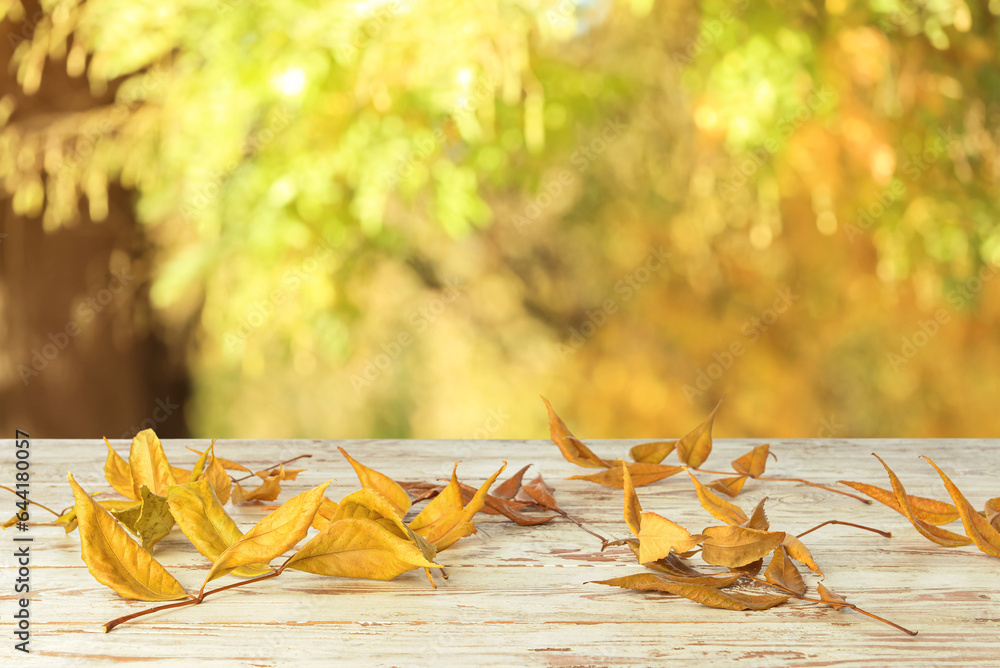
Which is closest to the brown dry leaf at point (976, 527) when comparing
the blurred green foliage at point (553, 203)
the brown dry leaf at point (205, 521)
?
the brown dry leaf at point (205, 521)

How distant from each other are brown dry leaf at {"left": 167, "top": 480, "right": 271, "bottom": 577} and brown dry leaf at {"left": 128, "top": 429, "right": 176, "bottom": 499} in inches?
3.8

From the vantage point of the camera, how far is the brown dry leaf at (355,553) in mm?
406

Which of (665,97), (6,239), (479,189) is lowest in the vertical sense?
(6,239)

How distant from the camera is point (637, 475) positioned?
0.61 metres

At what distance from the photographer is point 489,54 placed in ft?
6.20

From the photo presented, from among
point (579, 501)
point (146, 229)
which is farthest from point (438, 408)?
point (579, 501)

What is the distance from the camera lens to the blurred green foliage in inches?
74.7

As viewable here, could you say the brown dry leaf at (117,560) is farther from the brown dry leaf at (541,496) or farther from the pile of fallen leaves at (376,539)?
the brown dry leaf at (541,496)

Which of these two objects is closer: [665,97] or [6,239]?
[6,239]

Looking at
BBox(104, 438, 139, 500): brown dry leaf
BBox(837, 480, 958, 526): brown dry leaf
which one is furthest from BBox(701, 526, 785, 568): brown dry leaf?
BBox(104, 438, 139, 500): brown dry leaf

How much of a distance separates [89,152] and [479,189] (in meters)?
0.87

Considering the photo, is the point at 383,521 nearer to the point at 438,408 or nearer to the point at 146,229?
the point at 438,408

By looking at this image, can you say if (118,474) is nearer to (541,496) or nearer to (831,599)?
(541,496)

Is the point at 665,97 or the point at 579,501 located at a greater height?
the point at 665,97
